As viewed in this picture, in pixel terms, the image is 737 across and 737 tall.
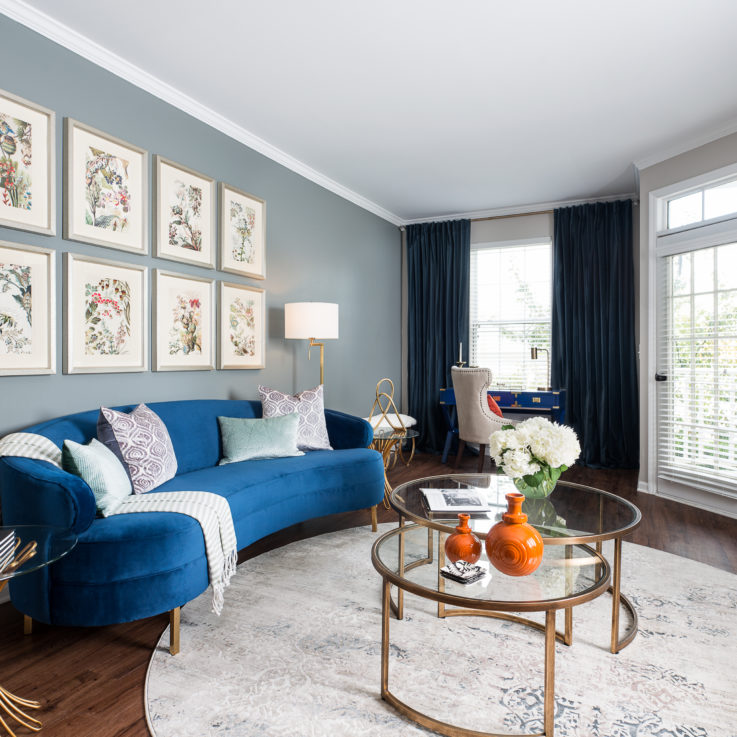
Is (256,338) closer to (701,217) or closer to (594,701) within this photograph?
(594,701)

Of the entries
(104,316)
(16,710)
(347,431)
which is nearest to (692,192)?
(347,431)

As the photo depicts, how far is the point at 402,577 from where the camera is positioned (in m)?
1.72

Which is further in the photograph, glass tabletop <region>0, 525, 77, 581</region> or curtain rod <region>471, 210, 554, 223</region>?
curtain rod <region>471, 210, 554, 223</region>

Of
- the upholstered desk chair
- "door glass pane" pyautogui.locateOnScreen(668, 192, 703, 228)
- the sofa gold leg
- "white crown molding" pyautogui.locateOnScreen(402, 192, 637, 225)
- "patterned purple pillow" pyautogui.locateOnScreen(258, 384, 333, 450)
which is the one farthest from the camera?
"white crown molding" pyautogui.locateOnScreen(402, 192, 637, 225)

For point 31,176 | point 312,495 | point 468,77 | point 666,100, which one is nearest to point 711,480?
point 666,100

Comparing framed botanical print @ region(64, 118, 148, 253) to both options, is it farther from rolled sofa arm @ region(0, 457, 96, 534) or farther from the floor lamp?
rolled sofa arm @ region(0, 457, 96, 534)

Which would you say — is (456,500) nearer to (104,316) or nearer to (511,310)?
(104,316)

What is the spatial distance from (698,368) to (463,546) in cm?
320

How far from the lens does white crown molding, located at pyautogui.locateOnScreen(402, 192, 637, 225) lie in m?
5.38

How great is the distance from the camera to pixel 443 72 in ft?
10.3

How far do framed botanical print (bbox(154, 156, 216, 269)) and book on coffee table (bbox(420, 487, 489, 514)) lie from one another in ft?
7.05

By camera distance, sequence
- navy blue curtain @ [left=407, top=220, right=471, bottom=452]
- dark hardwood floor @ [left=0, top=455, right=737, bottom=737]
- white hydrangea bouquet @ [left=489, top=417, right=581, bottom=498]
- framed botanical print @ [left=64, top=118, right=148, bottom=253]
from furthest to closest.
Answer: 1. navy blue curtain @ [left=407, top=220, right=471, bottom=452]
2. framed botanical print @ [left=64, top=118, right=148, bottom=253]
3. white hydrangea bouquet @ [left=489, top=417, right=581, bottom=498]
4. dark hardwood floor @ [left=0, top=455, right=737, bottom=737]

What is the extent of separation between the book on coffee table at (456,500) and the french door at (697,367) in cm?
241

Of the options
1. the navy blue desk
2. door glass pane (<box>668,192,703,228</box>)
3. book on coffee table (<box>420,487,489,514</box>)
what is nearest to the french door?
door glass pane (<box>668,192,703,228</box>)
